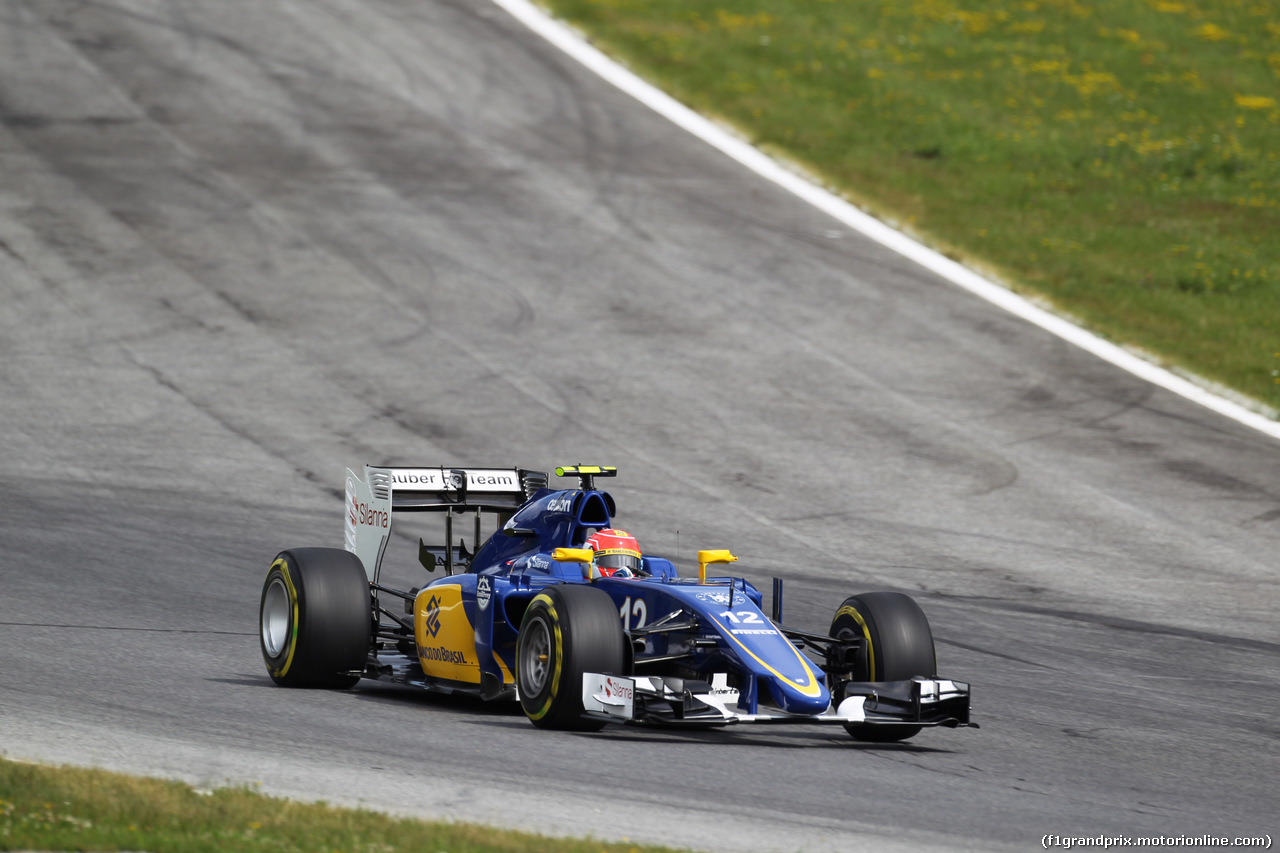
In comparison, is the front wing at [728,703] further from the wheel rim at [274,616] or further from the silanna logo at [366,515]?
the silanna logo at [366,515]

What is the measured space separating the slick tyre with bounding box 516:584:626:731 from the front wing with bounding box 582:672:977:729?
0.10 metres

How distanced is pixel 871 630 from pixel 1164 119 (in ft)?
97.8

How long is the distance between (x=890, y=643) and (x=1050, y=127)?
28222 mm

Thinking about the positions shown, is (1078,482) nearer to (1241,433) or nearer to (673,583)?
(1241,433)

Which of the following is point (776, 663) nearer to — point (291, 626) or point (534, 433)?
point (291, 626)

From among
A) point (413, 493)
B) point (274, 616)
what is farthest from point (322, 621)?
point (413, 493)

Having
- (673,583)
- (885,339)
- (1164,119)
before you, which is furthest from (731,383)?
(1164,119)

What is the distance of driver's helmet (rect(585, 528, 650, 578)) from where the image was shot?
1023 centimetres

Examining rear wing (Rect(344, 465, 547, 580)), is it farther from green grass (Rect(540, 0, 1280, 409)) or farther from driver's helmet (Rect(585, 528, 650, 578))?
green grass (Rect(540, 0, 1280, 409))

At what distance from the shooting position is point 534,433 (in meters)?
19.8

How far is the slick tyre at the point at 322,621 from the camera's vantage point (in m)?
10.3

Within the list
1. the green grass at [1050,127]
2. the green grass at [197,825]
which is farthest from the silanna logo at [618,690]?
the green grass at [1050,127]

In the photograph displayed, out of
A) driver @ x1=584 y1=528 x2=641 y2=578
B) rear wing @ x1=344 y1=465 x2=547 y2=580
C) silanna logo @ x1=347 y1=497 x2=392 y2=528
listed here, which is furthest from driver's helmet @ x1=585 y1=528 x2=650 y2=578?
silanna logo @ x1=347 y1=497 x2=392 y2=528

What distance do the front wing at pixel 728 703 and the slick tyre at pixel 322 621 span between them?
2.21 m
